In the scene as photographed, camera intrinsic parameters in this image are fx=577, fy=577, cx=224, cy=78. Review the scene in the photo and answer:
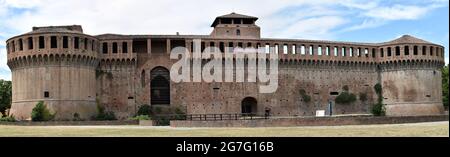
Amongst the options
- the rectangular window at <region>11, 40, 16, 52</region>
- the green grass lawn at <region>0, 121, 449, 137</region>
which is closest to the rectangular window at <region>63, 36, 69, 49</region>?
the rectangular window at <region>11, 40, 16, 52</region>

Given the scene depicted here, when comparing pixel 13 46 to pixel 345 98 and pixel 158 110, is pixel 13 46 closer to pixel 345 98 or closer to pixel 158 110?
pixel 158 110

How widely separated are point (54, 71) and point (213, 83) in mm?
14821

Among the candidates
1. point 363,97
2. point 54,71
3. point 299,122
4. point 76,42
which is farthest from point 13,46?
point 363,97

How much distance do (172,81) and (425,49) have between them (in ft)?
88.7

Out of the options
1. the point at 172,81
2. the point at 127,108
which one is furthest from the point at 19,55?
the point at 172,81

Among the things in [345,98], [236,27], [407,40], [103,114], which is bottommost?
[103,114]

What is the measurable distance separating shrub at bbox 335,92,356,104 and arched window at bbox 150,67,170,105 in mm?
17723

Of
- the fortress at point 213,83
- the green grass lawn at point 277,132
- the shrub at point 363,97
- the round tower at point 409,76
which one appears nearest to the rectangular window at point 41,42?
the fortress at point 213,83

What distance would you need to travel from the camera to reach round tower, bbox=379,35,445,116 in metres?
60.5

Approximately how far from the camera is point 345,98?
5972 cm

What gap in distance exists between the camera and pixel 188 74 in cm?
5528

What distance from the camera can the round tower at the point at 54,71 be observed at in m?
50.0

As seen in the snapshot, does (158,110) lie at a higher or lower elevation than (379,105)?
higher
